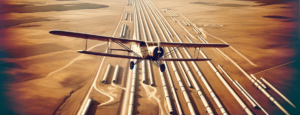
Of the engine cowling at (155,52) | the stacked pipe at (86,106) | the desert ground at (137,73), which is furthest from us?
the desert ground at (137,73)

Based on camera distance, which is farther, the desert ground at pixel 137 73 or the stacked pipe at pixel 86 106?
the desert ground at pixel 137 73

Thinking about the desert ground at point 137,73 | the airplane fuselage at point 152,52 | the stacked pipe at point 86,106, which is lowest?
the stacked pipe at point 86,106

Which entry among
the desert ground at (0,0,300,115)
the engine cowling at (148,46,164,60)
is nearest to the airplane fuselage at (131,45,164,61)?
the engine cowling at (148,46,164,60)

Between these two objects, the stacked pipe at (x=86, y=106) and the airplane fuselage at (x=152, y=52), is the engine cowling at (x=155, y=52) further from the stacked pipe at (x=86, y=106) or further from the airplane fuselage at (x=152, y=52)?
the stacked pipe at (x=86, y=106)

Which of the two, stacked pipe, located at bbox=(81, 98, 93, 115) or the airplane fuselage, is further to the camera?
the airplane fuselage

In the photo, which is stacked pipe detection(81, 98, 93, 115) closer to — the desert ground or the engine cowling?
the desert ground

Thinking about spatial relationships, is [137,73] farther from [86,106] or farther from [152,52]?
[86,106]

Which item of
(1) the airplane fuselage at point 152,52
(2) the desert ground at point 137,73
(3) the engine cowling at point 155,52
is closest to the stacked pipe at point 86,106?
(2) the desert ground at point 137,73

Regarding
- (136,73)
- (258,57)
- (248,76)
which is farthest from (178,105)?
(258,57)

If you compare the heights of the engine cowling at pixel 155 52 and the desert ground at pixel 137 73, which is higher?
the engine cowling at pixel 155 52

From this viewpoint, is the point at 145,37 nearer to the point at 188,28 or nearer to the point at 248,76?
the point at 188,28

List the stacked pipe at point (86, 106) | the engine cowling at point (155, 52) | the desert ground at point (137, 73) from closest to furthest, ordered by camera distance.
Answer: the stacked pipe at point (86, 106), the engine cowling at point (155, 52), the desert ground at point (137, 73)
